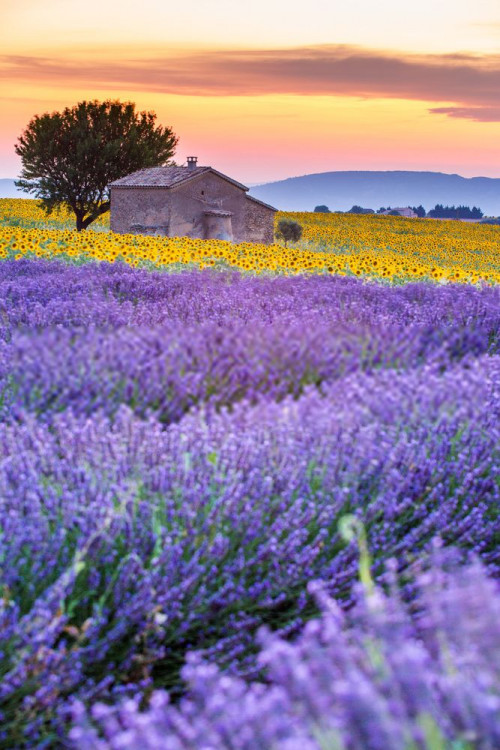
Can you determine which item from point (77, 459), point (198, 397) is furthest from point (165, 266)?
point (77, 459)

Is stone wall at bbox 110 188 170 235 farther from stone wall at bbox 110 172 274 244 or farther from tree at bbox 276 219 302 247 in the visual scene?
tree at bbox 276 219 302 247

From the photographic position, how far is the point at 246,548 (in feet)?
8.75

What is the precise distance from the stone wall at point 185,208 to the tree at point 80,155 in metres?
3.75

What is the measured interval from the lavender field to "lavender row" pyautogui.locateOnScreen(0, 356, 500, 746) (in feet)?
0.04

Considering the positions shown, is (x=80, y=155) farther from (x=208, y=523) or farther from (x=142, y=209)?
(x=208, y=523)

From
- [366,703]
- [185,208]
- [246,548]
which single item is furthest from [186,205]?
[366,703]

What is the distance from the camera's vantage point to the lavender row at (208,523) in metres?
2.30

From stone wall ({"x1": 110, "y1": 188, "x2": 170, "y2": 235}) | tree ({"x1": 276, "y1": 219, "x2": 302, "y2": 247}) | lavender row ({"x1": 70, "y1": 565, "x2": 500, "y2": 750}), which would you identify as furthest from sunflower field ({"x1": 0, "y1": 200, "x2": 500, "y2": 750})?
tree ({"x1": 276, "y1": 219, "x2": 302, "y2": 247})

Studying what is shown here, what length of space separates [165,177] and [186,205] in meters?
0.87

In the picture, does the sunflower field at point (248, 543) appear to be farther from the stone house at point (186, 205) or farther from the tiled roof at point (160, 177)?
the tiled roof at point (160, 177)

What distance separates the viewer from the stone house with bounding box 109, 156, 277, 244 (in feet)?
57.3

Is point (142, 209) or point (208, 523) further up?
point (142, 209)

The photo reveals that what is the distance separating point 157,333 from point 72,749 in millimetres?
2532

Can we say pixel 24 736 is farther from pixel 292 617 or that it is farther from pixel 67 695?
pixel 292 617
